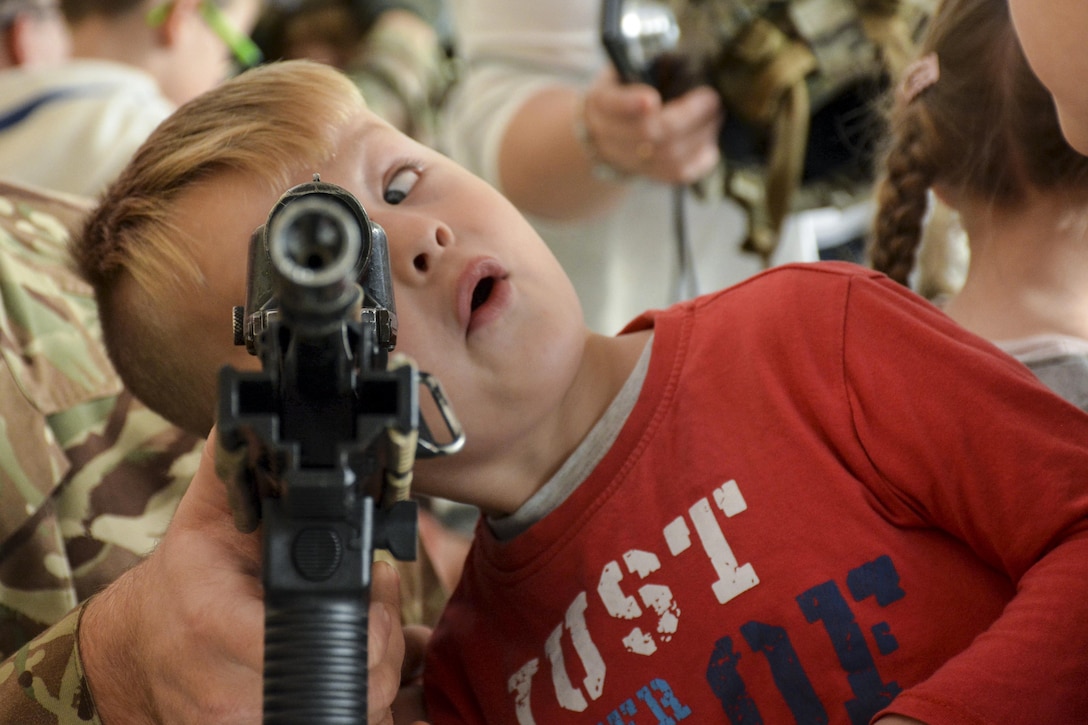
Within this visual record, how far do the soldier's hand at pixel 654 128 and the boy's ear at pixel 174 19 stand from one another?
925 mm

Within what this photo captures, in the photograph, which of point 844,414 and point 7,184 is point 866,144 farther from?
point 7,184

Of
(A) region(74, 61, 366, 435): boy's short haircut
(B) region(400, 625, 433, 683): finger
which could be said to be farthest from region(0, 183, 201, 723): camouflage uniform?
(B) region(400, 625, 433, 683): finger

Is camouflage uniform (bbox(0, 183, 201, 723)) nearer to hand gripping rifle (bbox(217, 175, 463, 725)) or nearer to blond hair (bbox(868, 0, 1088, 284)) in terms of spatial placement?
hand gripping rifle (bbox(217, 175, 463, 725))

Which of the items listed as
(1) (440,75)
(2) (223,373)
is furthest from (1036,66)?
(1) (440,75)

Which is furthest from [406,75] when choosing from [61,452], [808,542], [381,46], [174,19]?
[808,542]

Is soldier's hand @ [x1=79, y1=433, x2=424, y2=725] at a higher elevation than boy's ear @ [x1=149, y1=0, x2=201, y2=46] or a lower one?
higher

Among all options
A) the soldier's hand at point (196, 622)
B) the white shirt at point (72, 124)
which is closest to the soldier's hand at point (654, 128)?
the white shirt at point (72, 124)

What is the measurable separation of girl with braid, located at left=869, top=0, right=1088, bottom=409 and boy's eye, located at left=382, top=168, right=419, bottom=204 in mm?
469

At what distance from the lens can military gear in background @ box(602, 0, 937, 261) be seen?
1.31 metres

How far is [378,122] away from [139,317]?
235 millimetres

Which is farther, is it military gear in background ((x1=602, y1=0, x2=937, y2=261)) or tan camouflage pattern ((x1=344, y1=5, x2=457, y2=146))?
tan camouflage pattern ((x1=344, y1=5, x2=457, y2=146))

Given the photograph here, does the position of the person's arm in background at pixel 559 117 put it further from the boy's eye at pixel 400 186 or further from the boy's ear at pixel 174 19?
the boy's eye at pixel 400 186

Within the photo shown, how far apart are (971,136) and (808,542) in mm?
432

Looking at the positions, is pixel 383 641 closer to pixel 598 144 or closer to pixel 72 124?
pixel 598 144
